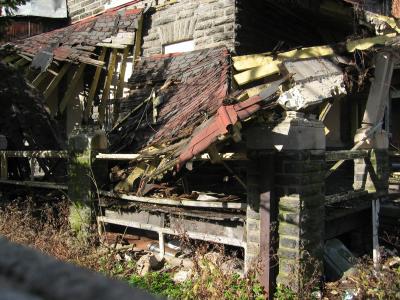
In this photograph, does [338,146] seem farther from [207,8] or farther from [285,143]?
[285,143]

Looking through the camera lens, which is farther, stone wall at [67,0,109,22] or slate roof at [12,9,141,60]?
stone wall at [67,0,109,22]

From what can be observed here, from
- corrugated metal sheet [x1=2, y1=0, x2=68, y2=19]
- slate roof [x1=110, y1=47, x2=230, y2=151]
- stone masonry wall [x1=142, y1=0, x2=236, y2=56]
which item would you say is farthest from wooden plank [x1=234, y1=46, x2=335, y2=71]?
corrugated metal sheet [x1=2, y1=0, x2=68, y2=19]

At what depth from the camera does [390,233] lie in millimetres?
7473

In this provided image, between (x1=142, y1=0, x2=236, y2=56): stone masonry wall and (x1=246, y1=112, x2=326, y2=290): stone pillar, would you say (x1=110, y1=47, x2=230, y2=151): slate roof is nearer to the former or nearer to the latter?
(x1=142, y1=0, x2=236, y2=56): stone masonry wall

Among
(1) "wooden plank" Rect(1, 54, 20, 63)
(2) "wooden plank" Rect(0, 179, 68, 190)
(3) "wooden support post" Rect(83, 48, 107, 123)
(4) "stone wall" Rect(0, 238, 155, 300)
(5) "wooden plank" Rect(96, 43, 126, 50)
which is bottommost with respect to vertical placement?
(2) "wooden plank" Rect(0, 179, 68, 190)

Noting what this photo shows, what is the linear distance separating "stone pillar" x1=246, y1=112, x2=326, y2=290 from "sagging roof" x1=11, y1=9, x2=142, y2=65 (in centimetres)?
590

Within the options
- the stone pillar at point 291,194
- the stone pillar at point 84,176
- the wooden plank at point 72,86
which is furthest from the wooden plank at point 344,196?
the wooden plank at point 72,86

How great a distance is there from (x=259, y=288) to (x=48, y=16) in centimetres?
1136

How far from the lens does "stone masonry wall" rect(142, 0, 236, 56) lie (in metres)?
8.39

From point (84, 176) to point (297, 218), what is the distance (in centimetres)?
344

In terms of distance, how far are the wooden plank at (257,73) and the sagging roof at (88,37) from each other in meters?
3.69

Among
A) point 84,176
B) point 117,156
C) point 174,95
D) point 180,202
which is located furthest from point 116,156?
point 174,95

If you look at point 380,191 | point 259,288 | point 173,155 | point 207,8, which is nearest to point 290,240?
point 259,288

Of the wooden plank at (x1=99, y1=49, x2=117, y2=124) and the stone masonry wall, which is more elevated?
the stone masonry wall
